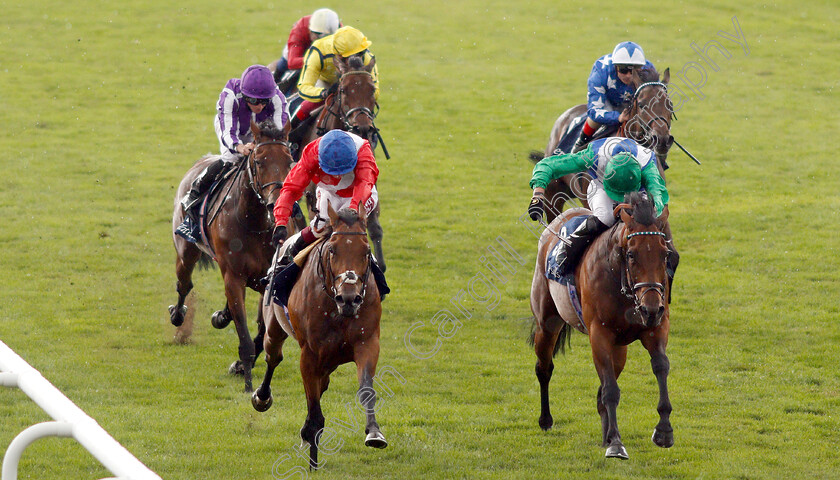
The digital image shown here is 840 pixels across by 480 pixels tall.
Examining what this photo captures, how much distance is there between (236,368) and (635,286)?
437 cm

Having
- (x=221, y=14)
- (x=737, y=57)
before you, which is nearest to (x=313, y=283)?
(x=737, y=57)

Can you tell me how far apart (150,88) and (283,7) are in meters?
5.51

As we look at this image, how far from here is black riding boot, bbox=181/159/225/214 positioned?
912 cm

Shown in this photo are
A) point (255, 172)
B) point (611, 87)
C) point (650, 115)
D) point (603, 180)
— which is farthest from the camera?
point (611, 87)

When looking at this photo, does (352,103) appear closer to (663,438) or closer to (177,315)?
(177,315)

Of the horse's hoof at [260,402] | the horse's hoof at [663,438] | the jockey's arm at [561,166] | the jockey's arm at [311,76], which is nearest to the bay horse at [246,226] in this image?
the horse's hoof at [260,402]

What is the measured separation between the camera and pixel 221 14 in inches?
979

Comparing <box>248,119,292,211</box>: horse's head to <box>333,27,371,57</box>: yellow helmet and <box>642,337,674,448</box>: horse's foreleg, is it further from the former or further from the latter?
<box>642,337,674,448</box>: horse's foreleg

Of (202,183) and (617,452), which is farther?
(202,183)

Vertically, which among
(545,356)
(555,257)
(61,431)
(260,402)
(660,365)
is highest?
(61,431)

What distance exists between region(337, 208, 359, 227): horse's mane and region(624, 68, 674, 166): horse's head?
3489mm

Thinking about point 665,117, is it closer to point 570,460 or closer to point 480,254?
point 570,460

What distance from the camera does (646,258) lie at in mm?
6113

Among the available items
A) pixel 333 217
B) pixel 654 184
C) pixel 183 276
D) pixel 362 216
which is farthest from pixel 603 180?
pixel 183 276
